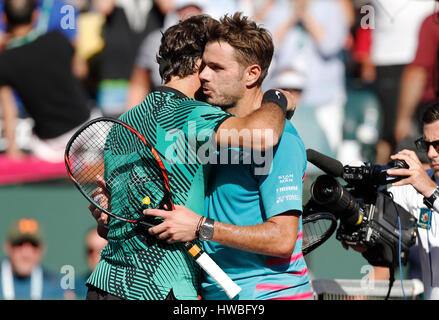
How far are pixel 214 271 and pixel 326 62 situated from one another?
149 inches

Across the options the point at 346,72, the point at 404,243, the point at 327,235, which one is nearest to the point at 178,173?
the point at 327,235

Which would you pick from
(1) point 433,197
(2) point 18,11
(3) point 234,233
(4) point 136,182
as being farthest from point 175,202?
(2) point 18,11

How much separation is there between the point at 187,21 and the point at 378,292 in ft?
6.26

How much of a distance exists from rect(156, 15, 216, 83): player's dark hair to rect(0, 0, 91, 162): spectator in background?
3.56m

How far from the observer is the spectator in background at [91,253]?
19.9 ft

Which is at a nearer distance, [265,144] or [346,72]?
[265,144]

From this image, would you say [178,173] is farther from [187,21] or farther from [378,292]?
[378,292]

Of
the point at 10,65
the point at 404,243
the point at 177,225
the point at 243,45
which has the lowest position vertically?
the point at 404,243

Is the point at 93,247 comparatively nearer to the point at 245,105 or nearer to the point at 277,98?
the point at 245,105

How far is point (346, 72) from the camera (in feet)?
20.0

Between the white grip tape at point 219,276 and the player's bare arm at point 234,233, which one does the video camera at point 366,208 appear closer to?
the player's bare arm at point 234,233

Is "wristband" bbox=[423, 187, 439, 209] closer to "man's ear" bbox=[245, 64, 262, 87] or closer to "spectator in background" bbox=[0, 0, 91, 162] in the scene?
"man's ear" bbox=[245, 64, 262, 87]

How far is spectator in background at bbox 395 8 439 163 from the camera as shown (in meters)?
5.94

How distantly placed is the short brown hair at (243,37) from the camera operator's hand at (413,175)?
851mm
